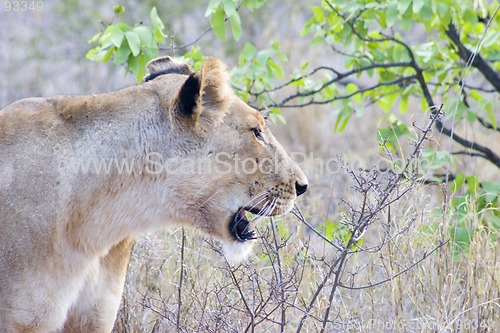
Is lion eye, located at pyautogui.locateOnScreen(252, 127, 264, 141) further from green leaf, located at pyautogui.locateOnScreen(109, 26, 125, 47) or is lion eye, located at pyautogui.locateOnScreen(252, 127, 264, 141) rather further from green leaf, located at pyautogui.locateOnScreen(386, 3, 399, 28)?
green leaf, located at pyautogui.locateOnScreen(386, 3, 399, 28)

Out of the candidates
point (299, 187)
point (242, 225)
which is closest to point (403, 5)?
point (299, 187)

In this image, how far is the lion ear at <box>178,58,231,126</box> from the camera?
9.54ft

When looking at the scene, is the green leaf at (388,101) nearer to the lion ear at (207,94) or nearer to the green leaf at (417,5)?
the green leaf at (417,5)

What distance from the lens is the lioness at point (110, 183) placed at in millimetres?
2844

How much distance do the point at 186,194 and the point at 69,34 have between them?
24.8 ft

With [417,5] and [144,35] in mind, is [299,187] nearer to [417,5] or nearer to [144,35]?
[417,5]

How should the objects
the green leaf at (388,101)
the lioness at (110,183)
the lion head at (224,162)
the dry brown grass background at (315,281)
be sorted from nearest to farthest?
the lioness at (110,183)
the lion head at (224,162)
the dry brown grass background at (315,281)
the green leaf at (388,101)

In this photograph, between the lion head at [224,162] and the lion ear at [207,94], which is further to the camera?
the lion head at [224,162]

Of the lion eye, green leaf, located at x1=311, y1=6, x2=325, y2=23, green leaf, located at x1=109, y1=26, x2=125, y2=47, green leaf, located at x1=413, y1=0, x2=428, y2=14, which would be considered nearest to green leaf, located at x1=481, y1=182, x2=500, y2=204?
green leaf, located at x1=413, y1=0, x2=428, y2=14

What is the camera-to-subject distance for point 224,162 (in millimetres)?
3059

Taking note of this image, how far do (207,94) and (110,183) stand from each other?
1.62 feet

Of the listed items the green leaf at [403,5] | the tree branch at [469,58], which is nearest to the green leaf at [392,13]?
the green leaf at [403,5]

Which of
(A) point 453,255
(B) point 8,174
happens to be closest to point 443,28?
(A) point 453,255

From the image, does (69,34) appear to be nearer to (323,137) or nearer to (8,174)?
(323,137)
